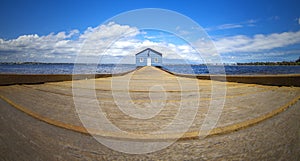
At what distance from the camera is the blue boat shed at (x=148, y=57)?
104 ft

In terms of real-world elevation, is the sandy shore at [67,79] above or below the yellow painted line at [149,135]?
above

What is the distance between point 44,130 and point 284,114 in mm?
1941

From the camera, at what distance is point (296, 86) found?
11.7ft

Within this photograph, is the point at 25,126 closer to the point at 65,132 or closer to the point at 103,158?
the point at 65,132

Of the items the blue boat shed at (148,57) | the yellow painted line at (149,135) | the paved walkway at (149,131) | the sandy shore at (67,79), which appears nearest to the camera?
the paved walkway at (149,131)

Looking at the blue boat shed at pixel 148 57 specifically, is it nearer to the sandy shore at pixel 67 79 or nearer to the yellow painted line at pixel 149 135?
the sandy shore at pixel 67 79

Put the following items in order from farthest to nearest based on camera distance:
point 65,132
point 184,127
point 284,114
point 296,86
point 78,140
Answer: point 296,86, point 284,114, point 184,127, point 65,132, point 78,140

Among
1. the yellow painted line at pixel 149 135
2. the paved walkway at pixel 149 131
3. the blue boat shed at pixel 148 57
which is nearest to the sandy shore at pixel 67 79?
the paved walkway at pixel 149 131

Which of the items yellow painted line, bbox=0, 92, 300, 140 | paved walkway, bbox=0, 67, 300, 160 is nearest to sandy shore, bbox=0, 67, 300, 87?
paved walkway, bbox=0, 67, 300, 160

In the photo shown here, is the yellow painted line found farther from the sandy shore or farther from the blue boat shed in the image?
the blue boat shed

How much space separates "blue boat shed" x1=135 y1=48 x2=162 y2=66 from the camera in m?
31.6

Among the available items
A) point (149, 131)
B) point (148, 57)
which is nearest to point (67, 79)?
point (149, 131)

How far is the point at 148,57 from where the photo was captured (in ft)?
107

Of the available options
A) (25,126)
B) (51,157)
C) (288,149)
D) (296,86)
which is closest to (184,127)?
(288,149)
